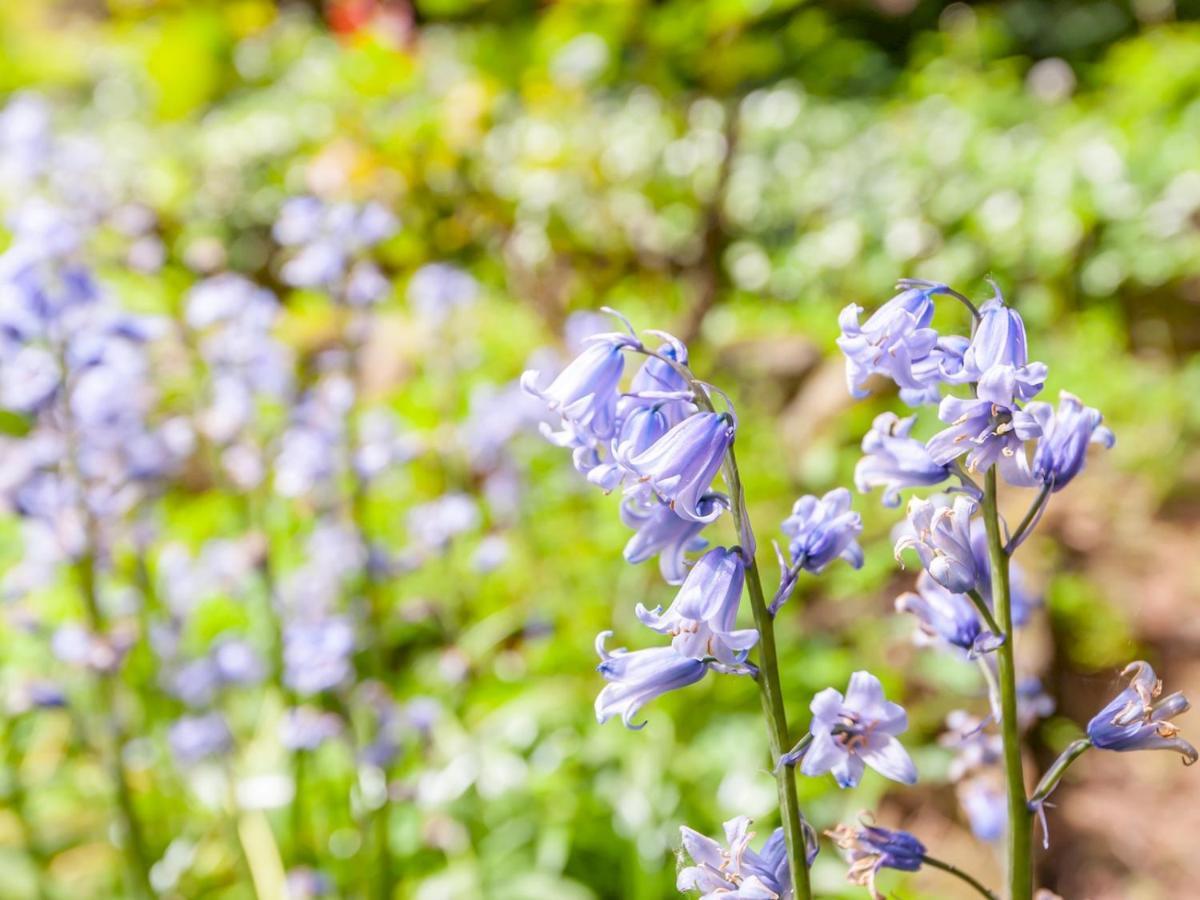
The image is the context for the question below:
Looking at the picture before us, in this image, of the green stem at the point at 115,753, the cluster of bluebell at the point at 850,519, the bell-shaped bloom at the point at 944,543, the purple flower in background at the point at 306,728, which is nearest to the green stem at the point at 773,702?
the cluster of bluebell at the point at 850,519

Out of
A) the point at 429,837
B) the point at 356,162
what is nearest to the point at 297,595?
the point at 429,837

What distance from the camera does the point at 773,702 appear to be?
35.9 inches

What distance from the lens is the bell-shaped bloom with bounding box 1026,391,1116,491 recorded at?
0.97m

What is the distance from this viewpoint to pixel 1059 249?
20.9 feet

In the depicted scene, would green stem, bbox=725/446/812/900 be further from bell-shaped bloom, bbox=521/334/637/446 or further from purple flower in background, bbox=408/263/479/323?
purple flower in background, bbox=408/263/479/323

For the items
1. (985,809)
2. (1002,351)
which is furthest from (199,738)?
(1002,351)

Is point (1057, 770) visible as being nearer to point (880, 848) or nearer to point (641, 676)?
point (880, 848)

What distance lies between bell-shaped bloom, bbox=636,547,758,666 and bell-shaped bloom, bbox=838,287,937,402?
0.66 ft

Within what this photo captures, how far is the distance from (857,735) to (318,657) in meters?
1.90

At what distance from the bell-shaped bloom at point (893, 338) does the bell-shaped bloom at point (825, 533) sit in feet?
0.42

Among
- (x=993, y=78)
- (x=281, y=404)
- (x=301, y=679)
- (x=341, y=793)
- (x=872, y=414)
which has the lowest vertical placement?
(x=993, y=78)

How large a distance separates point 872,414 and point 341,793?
282 centimetres

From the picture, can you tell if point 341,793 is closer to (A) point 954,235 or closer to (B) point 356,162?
(B) point 356,162

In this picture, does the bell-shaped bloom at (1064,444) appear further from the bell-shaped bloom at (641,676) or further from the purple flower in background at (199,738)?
the purple flower in background at (199,738)
